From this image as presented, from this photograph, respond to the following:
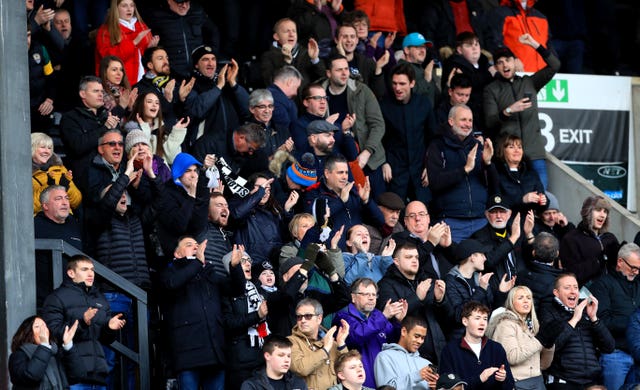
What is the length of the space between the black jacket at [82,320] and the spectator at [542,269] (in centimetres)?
457

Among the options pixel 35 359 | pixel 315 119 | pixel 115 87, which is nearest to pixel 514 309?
pixel 315 119

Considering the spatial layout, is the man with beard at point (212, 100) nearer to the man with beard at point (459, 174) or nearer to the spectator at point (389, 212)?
the spectator at point (389, 212)

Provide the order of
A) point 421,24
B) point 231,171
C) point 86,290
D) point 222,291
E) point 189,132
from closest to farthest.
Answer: point 86,290
point 222,291
point 231,171
point 189,132
point 421,24

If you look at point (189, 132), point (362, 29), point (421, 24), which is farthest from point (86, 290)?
point (421, 24)

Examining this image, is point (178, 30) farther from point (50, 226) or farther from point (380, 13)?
point (50, 226)

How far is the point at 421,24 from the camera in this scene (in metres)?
19.8

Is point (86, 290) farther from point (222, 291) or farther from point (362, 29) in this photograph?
point (362, 29)

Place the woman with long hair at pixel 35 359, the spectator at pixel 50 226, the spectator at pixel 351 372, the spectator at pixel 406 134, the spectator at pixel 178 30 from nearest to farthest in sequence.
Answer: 1. the woman with long hair at pixel 35 359
2. the spectator at pixel 351 372
3. the spectator at pixel 50 226
4. the spectator at pixel 406 134
5. the spectator at pixel 178 30

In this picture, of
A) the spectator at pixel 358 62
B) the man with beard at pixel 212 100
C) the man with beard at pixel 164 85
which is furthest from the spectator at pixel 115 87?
the spectator at pixel 358 62

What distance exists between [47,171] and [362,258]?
2.88 metres

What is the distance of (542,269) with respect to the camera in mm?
15117

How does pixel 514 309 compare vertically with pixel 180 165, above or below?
below

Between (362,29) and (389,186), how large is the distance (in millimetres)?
1916

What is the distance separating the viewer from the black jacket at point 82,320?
11891 millimetres
